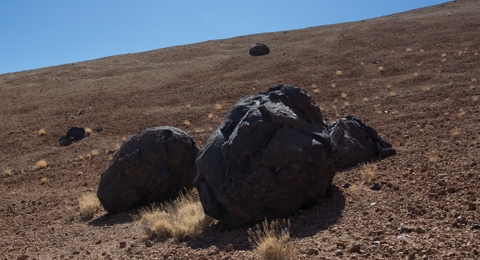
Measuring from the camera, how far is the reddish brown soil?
7.33m

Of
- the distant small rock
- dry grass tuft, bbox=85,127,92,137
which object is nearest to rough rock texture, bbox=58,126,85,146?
dry grass tuft, bbox=85,127,92,137

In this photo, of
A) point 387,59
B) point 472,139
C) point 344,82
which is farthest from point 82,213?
point 387,59

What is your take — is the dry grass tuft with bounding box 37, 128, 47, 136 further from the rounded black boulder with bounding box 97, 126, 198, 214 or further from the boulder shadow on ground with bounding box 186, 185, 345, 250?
the boulder shadow on ground with bounding box 186, 185, 345, 250

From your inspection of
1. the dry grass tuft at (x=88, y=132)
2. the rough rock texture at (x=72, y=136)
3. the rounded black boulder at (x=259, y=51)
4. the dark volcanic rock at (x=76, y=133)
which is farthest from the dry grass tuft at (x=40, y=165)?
the rounded black boulder at (x=259, y=51)

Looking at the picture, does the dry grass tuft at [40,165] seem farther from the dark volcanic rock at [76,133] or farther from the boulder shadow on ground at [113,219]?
the boulder shadow on ground at [113,219]

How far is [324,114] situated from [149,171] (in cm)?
1268

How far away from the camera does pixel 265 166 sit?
8258 millimetres

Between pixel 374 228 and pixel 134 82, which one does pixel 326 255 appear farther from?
pixel 134 82

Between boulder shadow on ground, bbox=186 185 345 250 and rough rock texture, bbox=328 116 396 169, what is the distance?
2791 millimetres

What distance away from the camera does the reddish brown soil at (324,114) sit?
733 cm

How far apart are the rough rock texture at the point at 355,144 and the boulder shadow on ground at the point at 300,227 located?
110 inches

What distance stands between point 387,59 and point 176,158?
25.0 m

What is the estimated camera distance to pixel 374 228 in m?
7.02

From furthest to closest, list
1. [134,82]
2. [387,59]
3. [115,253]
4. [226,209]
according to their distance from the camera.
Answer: [134,82] → [387,59] → [226,209] → [115,253]
